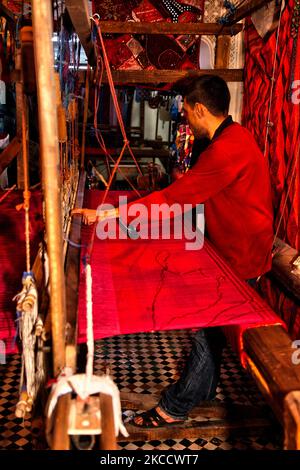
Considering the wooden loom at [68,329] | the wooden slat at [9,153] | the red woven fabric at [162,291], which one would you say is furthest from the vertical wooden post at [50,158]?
the wooden slat at [9,153]

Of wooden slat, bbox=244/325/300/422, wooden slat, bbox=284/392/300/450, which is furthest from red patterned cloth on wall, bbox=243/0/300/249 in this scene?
wooden slat, bbox=284/392/300/450

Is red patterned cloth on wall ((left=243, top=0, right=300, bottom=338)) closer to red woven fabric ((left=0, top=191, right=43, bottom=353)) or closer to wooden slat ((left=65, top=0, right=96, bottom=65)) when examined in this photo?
wooden slat ((left=65, top=0, right=96, bottom=65))

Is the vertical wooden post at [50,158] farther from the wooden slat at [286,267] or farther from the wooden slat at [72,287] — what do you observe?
the wooden slat at [286,267]

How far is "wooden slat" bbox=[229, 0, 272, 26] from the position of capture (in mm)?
3526

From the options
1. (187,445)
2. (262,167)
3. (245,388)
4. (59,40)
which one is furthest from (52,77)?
(245,388)

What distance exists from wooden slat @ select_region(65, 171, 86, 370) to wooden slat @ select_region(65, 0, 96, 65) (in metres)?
1.09

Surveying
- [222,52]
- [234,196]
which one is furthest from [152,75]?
[234,196]

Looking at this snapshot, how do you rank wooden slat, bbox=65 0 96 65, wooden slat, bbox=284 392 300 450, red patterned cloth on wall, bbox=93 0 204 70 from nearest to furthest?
wooden slat, bbox=284 392 300 450
wooden slat, bbox=65 0 96 65
red patterned cloth on wall, bbox=93 0 204 70

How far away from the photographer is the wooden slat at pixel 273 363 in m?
1.63

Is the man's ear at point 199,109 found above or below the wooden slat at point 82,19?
below

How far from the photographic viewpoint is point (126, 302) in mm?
2186

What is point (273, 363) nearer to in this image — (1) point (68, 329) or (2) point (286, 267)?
(1) point (68, 329)

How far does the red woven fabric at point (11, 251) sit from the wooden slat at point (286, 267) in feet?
5.28
